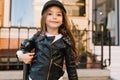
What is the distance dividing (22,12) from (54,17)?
17.4ft

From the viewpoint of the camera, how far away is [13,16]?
6836mm

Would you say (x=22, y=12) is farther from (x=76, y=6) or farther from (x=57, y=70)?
(x=57, y=70)

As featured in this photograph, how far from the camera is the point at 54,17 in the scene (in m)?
1.72

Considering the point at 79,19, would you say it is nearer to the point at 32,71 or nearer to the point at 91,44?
the point at 91,44

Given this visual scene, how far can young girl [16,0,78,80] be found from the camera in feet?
5.43

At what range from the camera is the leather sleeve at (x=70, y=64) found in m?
1.73

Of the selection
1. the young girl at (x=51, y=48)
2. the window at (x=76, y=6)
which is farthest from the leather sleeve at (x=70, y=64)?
the window at (x=76, y=6)

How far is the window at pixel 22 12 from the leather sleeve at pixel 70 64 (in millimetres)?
5075

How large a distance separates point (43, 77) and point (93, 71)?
3.13 m

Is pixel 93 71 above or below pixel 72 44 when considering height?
below

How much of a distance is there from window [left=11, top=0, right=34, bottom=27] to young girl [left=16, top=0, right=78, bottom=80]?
5048 millimetres

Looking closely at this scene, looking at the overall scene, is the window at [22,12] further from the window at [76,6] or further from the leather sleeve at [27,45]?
the leather sleeve at [27,45]

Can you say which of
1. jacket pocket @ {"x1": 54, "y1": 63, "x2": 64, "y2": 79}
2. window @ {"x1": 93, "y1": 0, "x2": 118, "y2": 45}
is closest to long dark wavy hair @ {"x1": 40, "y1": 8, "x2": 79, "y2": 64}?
jacket pocket @ {"x1": 54, "y1": 63, "x2": 64, "y2": 79}

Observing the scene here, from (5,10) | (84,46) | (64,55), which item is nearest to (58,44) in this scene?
(64,55)
